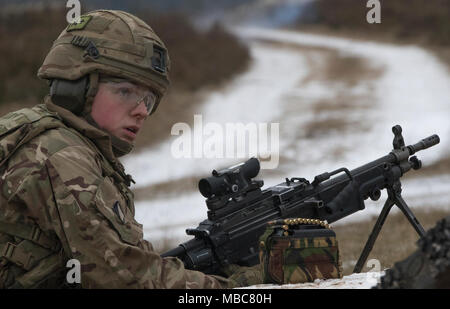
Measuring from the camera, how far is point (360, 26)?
36.5 metres

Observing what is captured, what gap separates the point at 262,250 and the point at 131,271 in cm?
80

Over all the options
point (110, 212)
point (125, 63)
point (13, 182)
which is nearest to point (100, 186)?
point (110, 212)

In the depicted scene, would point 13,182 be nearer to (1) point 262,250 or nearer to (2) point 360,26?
(1) point 262,250

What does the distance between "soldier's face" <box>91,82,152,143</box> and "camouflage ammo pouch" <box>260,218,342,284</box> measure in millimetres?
843

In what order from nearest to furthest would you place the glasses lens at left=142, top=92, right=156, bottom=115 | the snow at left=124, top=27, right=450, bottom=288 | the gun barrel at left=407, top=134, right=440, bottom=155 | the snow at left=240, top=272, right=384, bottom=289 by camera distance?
1. the snow at left=240, top=272, right=384, bottom=289
2. the glasses lens at left=142, top=92, right=156, bottom=115
3. the gun barrel at left=407, top=134, right=440, bottom=155
4. the snow at left=124, top=27, right=450, bottom=288

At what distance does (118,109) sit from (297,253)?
3.60ft

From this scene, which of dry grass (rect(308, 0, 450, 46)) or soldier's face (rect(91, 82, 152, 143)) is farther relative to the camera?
dry grass (rect(308, 0, 450, 46))

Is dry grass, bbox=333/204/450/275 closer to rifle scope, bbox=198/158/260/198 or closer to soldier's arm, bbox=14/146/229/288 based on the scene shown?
rifle scope, bbox=198/158/260/198

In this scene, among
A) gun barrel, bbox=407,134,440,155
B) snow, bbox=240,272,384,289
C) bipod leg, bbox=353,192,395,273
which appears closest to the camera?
snow, bbox=240,272,384,289

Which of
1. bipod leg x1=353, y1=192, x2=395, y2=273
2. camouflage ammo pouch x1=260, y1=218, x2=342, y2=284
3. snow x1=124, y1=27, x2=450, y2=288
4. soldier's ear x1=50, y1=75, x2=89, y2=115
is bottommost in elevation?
camouflage ammo pouch x1=260, y1=218, x2=342, y2=284

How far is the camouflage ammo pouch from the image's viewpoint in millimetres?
3475

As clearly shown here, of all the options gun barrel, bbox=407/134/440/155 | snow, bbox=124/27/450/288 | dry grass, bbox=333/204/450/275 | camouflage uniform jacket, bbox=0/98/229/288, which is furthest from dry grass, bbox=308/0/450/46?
camouflage uniform jacket, bbox=0/98/229/288

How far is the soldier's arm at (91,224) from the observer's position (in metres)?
2.98

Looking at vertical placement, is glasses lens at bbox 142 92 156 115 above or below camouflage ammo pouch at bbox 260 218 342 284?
above
